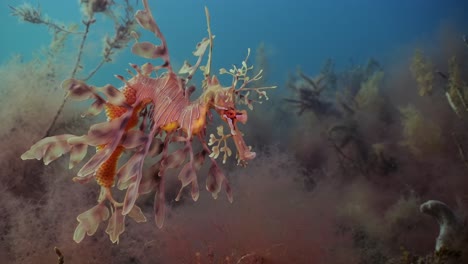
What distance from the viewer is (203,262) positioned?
3.71 meters

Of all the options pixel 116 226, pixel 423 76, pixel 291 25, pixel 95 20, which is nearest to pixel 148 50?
pixel 116 226

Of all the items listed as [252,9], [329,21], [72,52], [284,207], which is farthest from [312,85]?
[329,21]

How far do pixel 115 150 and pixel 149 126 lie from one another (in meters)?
0.20

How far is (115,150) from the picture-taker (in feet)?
5.29

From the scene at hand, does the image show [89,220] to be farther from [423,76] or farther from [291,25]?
[291,25]

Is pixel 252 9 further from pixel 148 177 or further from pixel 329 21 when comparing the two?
pixel 148 177

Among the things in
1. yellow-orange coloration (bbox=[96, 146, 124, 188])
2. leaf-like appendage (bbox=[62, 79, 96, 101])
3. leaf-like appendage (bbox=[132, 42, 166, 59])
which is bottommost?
yellow-orange coloration (bbox=[96, 146, 124, 188])

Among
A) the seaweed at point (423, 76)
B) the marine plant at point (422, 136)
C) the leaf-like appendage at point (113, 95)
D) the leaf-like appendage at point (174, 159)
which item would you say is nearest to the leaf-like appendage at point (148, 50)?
the leaf-like appendage at point (113, 95)

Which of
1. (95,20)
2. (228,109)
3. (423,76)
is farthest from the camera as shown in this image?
(423,76)

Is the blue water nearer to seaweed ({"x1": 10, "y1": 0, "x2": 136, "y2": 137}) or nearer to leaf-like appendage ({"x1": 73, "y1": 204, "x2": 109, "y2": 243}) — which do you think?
seaweed ({"x1": 10, "y1": 0, "x2": 136, "y2": 137})

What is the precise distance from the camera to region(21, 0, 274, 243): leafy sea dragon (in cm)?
143

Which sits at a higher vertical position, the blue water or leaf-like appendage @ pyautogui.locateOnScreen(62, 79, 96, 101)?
the blue water

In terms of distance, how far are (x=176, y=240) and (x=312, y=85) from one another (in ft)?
19.8

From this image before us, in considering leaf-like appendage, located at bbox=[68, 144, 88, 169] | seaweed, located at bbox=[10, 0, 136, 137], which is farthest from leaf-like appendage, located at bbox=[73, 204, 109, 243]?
seaweed, located at bbox=[10, 0, 136, 137]
